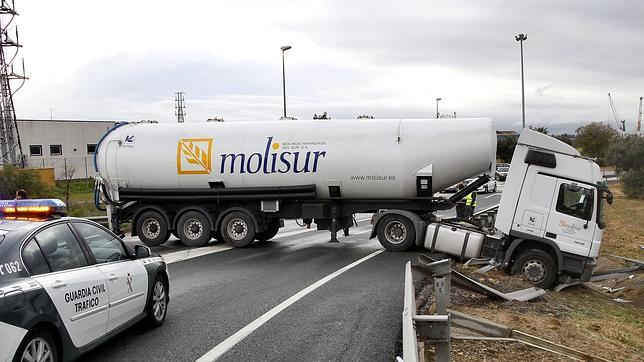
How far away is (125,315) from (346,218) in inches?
379

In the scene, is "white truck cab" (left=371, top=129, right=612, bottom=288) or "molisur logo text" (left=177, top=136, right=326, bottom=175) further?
"molisur logo text" (left=177, top=136, right=326, bottom=175)

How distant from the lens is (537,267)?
36.0ft

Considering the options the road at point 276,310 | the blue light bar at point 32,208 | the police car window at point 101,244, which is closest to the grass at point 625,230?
the road at point 276,310

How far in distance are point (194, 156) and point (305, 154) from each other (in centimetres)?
296

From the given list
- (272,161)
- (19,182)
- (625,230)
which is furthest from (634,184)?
(19,182)

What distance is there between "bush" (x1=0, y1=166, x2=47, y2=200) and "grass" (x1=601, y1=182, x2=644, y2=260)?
21857mm

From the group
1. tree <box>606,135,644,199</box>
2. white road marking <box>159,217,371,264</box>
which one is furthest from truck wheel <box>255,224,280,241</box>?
tree <box>606,135,644,199</box>

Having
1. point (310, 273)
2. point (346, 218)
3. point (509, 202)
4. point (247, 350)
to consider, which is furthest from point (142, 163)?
point (247, 350)

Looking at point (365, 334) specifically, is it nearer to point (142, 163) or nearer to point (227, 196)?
point (227, 196)

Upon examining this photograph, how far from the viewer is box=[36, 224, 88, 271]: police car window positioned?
4855mm

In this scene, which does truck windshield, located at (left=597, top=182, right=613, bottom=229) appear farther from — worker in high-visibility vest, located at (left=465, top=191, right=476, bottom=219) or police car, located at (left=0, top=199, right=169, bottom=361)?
police car, located at (left=0, top=199, right=169, bottom=361)

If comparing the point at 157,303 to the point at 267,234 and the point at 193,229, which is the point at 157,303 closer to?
the point at 193,229

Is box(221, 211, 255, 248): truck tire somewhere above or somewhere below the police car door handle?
below

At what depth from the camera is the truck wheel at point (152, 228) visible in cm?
1520
